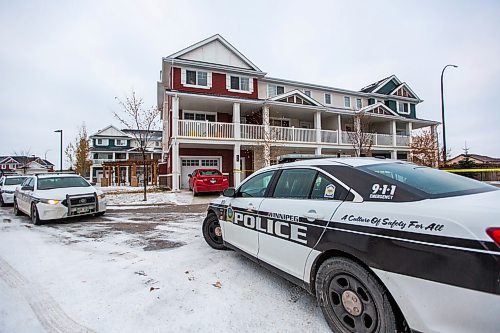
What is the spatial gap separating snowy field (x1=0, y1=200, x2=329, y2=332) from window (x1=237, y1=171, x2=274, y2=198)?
1.11 m

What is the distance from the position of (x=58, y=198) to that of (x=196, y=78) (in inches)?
511

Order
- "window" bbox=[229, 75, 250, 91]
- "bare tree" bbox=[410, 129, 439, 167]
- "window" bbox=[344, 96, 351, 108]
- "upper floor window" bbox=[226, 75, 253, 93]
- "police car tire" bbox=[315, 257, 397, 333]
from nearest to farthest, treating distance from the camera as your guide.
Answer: "police car tire" bbox=[315, 257, 397, 333] < "upper floor window" bbox=[226, 75, 253, 93] < "window" bbox=[229, 75, 250, 91] < "bare tree" bbox=[410, 129, 439, 167] < "window" bbox=[344, 96, 351, 108]

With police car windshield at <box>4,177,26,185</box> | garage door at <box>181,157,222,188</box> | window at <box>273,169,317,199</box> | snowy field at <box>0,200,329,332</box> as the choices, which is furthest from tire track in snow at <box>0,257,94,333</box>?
garage door at <box>181,157,222,188</box>

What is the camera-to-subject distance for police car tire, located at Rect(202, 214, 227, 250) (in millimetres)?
4463

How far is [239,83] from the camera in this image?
61.5ft

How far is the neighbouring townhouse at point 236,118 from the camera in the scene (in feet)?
51.7

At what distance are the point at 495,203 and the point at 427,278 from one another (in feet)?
2.27

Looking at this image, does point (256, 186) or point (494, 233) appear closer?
point (494, 233)

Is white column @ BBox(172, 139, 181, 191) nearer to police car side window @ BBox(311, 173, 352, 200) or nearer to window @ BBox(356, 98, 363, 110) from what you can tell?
police car side window @ BBox(311, 173, 352, 200)

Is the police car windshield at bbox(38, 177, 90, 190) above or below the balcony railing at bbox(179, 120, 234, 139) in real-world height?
below

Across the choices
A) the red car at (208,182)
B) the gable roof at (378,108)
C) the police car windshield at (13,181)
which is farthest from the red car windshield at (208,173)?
the gable roof at (378,108)

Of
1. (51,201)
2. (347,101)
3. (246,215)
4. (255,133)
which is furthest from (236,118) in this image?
(347,101)

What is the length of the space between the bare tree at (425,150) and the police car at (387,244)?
2206 cm

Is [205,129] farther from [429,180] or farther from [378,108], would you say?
[378,108]
